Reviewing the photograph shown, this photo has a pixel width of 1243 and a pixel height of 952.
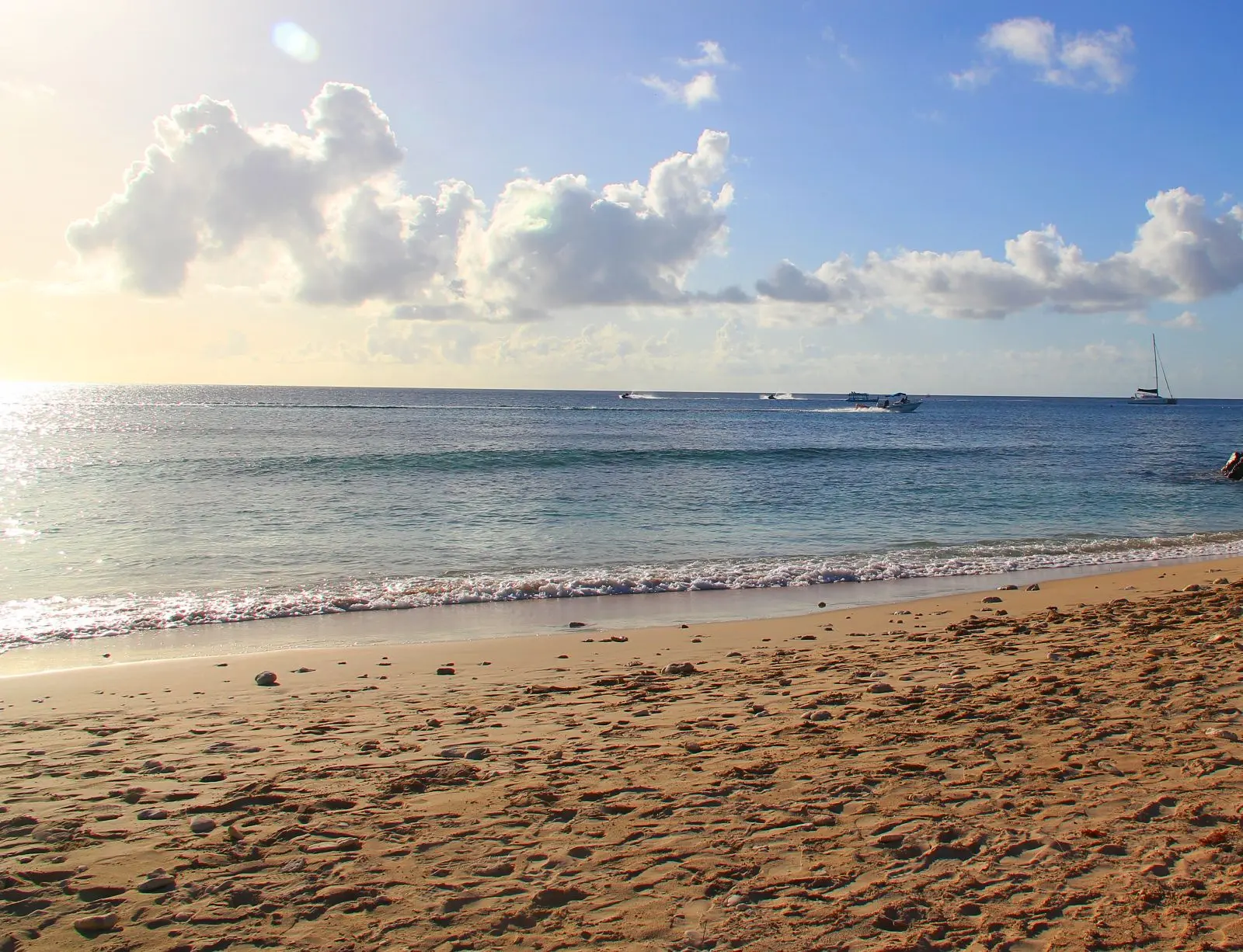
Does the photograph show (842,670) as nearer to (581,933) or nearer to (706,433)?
(581,933)

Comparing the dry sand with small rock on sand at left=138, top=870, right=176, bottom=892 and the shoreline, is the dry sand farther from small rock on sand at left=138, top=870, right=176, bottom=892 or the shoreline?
the shoreline

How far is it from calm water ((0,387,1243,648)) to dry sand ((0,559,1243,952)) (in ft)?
20.2

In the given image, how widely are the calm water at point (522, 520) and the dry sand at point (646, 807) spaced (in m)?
6.17

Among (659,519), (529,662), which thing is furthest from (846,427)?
(529,662)

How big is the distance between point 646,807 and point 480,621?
7.98 meters

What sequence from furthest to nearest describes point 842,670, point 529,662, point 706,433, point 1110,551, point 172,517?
point 706,433
point 172,517
point 1110,551
point 529,662
point 842,670

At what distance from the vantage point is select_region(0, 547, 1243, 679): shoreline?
11.0m

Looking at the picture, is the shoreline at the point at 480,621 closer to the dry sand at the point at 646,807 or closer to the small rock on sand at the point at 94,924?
the dry sand at the point at 646,807

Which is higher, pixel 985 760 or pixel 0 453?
pixel 0 453

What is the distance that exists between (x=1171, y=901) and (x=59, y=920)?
17.7 ft

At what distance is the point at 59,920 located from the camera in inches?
160

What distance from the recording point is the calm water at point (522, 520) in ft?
49.1

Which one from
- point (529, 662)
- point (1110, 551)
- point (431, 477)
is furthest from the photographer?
point (431, 477)

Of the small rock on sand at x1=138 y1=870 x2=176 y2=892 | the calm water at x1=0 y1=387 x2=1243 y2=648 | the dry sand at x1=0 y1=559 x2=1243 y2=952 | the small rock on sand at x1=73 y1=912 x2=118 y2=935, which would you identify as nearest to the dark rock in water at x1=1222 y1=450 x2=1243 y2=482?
the calm water at x1=0 y1=387 x2=1243 y2=648
